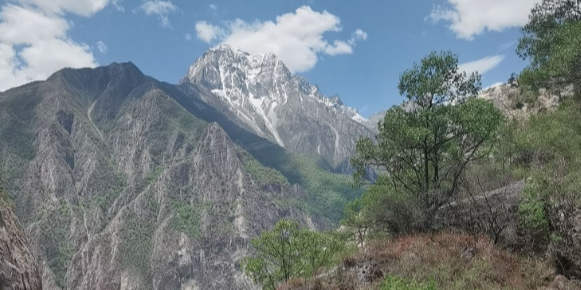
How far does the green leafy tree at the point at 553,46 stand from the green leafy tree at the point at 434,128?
9499 millimetres

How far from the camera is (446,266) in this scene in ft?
54.3

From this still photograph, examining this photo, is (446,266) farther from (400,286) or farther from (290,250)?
(290,250)

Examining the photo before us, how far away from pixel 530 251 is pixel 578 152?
8.77 metres

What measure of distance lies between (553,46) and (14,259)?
46.4 meters

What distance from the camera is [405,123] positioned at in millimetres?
24328

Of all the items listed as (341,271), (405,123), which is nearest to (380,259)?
(341,271)

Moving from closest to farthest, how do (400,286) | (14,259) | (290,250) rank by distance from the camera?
(400,286) < (14,259) < (290,250)

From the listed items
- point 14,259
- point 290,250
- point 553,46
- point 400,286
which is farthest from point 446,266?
point 553,46

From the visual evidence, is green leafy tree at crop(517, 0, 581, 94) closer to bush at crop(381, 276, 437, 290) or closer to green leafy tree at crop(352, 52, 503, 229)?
green leafy tree at crop(352, 52, 503, 229)

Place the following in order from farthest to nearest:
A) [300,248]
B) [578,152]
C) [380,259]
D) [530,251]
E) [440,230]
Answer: [300,248]
[578,152]
[440,230]
[380,259]
[530,251]

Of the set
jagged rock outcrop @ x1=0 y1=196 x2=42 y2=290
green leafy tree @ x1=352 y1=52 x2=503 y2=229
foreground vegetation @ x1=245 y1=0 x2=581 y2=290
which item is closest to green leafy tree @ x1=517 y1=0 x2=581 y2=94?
foreground vegetation @ x1=245 y1=0 x2=581 y2=290

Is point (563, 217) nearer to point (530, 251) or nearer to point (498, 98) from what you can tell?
point (530, 251)

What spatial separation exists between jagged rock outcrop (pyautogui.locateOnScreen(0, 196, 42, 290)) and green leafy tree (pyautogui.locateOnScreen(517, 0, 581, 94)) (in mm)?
36835

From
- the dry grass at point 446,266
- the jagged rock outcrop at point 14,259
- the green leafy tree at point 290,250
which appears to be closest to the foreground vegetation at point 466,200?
the dry grass at point 446,266
